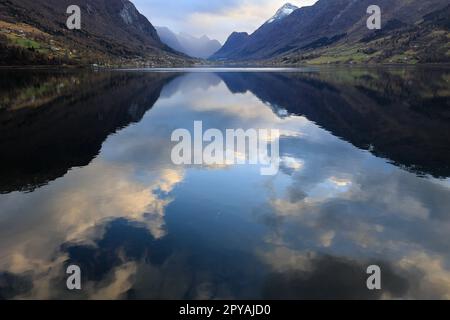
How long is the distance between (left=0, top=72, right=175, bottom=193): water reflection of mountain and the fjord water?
1.12 feet

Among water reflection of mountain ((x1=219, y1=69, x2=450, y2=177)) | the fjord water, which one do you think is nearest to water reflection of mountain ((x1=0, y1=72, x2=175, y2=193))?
the fjord water

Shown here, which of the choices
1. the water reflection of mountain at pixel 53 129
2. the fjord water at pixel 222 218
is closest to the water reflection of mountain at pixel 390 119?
the fjord water at pixel 222 218

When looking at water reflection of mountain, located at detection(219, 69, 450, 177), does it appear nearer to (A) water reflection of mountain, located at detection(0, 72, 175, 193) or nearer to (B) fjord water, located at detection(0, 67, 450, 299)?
(B) fjord water, located at detection(0, 67, 450, 299)

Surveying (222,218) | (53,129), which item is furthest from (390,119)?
(53,129)

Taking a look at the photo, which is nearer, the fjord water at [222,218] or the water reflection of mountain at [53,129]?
the fjord water at [222,218]

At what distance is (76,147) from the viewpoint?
52.1 metres

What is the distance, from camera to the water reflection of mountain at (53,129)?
4056 centimetres

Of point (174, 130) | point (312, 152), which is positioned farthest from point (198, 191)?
point (174, 130)

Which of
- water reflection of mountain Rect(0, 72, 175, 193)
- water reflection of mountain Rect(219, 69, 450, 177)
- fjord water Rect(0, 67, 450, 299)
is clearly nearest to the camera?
fjord water Rect(0, 67, 450, 299)

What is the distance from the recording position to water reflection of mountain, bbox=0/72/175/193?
40562 millimetres

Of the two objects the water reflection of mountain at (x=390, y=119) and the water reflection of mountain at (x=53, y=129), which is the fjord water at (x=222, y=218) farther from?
the water reflection of mountain at (x=390, y=119)

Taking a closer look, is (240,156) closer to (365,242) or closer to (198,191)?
(198,191)

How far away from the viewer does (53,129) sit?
6284 centimetres

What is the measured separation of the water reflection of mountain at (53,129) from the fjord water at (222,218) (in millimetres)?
341
